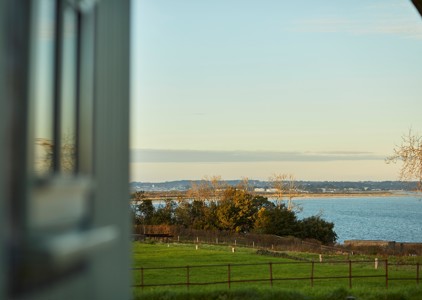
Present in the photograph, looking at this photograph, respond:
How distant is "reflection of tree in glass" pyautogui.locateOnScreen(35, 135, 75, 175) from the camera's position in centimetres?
197

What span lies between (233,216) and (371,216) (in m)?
22.5

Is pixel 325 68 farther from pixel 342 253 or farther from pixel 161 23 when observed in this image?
pixel 342 253

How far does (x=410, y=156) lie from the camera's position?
24250mm

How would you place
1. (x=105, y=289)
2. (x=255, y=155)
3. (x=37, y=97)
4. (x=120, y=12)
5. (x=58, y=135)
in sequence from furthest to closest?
(x=255, y=155), (x=120, y=12), (x=105, y=289), (x=58, y=135), (x=37, y=97)

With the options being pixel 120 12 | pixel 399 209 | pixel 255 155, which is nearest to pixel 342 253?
pixel 255 155

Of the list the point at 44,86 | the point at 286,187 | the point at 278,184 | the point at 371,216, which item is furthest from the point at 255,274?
the point at 44,86

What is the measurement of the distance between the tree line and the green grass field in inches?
57.8

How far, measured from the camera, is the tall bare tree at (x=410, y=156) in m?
23.8

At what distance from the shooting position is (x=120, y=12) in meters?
3.21

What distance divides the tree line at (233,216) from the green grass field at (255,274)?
4.82 feet

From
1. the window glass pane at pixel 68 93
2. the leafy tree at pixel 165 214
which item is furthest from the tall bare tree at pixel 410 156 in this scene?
the window glass pane at pixel 68 93

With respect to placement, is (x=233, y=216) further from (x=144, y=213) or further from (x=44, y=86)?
(x=44, y=86)

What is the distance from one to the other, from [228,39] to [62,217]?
49534 mm

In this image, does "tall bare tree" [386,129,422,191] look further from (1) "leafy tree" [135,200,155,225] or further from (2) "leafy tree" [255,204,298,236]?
(1) "leafy tree" [135,200,155,225]
